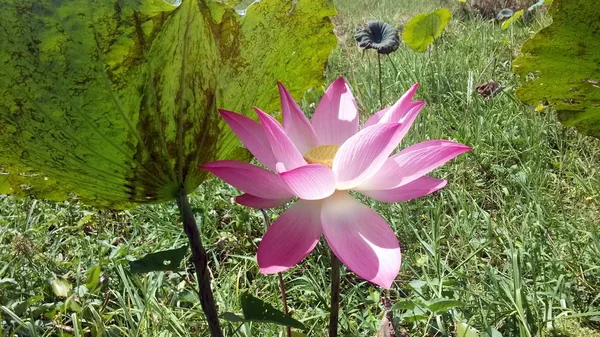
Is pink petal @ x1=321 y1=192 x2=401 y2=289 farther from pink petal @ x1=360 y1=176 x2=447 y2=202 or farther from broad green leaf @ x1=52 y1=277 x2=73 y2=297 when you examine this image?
broad green leaf @ x1=52 y1=277 x2=73 y2=297

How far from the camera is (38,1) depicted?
1.56 feet

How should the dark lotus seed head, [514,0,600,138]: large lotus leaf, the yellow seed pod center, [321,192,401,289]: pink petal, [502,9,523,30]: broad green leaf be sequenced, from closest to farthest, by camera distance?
[321,192,401,289]: pink petal
the yellow seed pod center
[514,0,600,138]: large lotus leaf
the dark lotus seed head
[502,9,523,30]: broad green leaf

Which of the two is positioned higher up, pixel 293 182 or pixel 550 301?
pixel 293 182

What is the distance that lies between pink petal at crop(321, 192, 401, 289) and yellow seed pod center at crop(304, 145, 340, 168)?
73 millimetres

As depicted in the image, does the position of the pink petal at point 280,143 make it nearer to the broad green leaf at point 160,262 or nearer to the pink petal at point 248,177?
the pink petal at point 248,177

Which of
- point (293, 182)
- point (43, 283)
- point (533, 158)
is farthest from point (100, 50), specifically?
point (533, 158)

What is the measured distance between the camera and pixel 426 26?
6.92ft

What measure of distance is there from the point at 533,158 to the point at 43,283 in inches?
57.3

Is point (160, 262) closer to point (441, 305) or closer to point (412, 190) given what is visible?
point (412, 190)

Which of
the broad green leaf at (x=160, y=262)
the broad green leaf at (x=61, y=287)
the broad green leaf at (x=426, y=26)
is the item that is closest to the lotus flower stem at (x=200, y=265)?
the broad green leaf at (x=160, y=262)

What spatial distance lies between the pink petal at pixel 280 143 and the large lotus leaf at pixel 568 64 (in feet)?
1.69

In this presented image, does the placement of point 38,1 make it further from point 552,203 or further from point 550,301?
point 552,203

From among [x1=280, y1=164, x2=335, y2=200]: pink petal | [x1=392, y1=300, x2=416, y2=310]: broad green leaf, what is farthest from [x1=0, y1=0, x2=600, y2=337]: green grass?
[x1=280, y1=164, x2=335, y2=200]: pink petal

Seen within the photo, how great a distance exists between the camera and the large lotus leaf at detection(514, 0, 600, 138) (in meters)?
0.78
